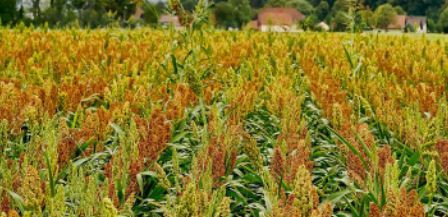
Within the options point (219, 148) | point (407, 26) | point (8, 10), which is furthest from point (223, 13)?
point (219, 148)

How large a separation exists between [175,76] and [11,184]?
8.94ft

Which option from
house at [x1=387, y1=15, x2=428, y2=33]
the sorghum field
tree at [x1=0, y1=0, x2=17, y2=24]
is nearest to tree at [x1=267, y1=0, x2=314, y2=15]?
house at [x1=387, y1=15, x2=428, y2=33]

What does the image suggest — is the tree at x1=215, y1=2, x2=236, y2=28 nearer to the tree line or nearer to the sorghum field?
the tree line

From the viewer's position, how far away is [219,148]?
2760 mm

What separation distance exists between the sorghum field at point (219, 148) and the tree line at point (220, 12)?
3.99 feet

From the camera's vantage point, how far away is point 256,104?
13.7 feet

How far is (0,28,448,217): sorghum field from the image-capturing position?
198cm

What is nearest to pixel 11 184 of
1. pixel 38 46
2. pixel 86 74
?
pixel 86 74

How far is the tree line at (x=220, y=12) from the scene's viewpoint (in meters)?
6.58

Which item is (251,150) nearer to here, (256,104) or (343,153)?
(343,153)

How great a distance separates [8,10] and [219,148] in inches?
1340

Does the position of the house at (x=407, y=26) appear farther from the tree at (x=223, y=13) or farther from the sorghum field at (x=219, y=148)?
the tree at (x=223, y=13)

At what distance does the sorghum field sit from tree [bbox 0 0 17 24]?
29.5 metres

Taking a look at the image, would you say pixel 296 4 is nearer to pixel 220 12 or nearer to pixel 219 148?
pixel 220 12
